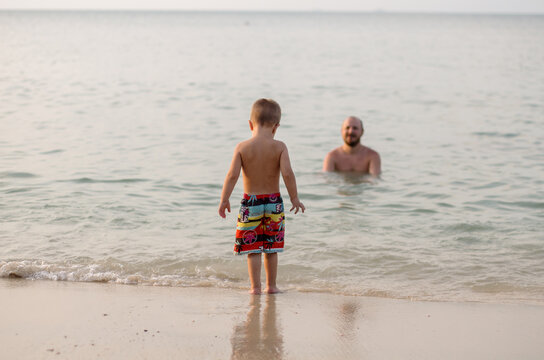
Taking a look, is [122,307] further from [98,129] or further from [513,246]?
[98,129]

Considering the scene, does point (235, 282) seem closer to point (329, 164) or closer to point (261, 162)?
point (261, 162)

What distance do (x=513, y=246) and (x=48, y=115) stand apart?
1192 cm

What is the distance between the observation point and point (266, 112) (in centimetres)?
463

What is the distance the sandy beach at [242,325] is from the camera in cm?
368

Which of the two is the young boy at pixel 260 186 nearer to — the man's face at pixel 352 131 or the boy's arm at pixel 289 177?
the boy's arm at pixel 289 177

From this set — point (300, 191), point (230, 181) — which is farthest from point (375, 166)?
point (230, 181)

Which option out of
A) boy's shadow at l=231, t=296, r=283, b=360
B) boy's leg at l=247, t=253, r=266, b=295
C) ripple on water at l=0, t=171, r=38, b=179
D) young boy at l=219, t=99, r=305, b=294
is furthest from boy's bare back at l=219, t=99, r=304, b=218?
ripple on water at l=0, t=171, r=38, b=179

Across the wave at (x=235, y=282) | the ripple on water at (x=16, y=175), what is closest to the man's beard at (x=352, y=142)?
the ripple on water at (x=16, y=175)

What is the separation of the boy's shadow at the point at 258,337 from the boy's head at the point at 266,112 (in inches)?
49.7

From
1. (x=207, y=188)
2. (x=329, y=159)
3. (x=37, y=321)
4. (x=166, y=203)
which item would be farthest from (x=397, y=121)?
(x=37, y=321)

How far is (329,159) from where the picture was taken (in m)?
10.0

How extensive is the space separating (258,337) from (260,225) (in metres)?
1.04

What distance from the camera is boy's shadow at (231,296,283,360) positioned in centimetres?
364

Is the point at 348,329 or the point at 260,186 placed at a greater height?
the point at 260,186
